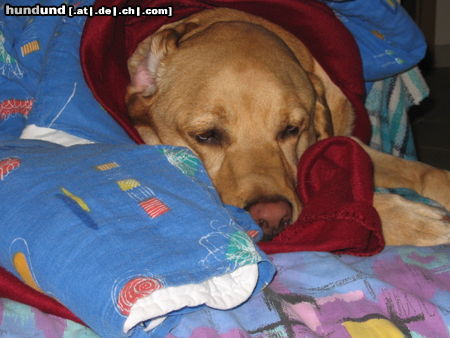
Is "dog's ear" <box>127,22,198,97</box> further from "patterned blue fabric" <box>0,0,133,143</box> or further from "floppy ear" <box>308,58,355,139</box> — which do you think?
"floppy ear" <box>308,58,355,139</box>

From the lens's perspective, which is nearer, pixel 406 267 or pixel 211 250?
pixel 211 250

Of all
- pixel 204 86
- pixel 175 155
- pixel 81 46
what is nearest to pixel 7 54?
pixel 81 46

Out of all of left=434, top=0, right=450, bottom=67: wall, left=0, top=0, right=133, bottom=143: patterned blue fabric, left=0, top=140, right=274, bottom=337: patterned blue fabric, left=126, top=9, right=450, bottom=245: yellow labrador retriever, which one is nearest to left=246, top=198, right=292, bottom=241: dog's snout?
left=126, top=9, right=450, bottom=245: yellow labrador retriever

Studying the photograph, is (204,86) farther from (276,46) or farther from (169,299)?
(169,299)

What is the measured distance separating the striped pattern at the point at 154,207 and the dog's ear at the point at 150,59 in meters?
0.92

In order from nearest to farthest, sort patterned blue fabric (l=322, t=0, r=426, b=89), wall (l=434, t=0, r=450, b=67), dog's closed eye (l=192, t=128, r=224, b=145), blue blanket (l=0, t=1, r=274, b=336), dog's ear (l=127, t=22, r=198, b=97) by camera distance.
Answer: blue blanket (l=0, t=1, r=274, b=336) → dog's closed eye (l=192, t=128, r=224, b=145) → dog's ear (l=127, t=22, r=198, b=97) → patterned blue fabric (l=322, t=0, r=426, b=89) → wall (l=434, t=0, r=450, b=67)

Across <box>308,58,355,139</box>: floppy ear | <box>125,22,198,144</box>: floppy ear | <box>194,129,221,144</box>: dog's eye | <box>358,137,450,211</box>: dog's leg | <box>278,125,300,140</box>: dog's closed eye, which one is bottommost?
<box>358,137,450,211</box>: dog's leg

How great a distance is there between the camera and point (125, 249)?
103cm

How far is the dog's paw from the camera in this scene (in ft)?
4.96

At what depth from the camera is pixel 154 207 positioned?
1147 millimetres

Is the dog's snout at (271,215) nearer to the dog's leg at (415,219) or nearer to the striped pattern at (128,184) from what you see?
the dog's leg at (415,219)

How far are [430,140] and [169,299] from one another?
354 cm

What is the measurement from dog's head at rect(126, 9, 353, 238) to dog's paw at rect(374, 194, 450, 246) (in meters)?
0.24

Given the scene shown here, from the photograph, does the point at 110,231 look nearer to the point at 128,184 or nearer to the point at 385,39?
the point at 128,184
